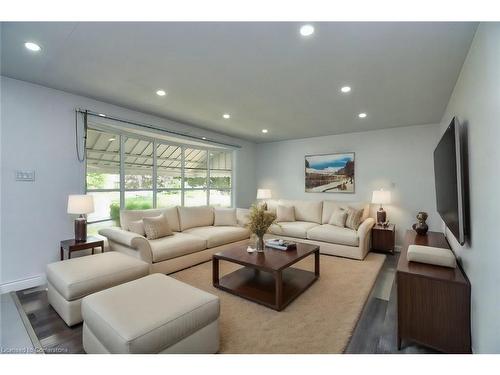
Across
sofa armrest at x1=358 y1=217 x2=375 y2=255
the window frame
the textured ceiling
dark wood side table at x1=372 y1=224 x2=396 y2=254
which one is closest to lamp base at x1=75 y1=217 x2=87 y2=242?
the window frame

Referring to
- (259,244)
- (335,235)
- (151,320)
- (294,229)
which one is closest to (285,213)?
(294,229)

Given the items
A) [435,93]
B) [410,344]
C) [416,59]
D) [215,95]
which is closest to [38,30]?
[215,95]

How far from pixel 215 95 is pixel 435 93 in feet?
8.83

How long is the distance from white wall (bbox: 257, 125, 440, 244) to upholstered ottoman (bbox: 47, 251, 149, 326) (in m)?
4.20

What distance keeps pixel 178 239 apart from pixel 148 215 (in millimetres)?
722

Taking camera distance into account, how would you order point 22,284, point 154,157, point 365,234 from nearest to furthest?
point 22,284, point 365,234, point 154,157

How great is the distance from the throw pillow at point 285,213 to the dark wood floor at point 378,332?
8.37ft

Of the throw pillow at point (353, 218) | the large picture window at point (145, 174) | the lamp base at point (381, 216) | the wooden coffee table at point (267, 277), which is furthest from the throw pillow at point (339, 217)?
the large picture window at point (145, 174)

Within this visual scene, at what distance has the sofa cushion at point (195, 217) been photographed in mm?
4090

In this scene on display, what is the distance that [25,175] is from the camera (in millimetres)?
2701

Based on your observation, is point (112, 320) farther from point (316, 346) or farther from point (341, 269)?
point (341, 269)

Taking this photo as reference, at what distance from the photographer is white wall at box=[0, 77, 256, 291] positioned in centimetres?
259

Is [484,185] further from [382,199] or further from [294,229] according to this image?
[294,229]
